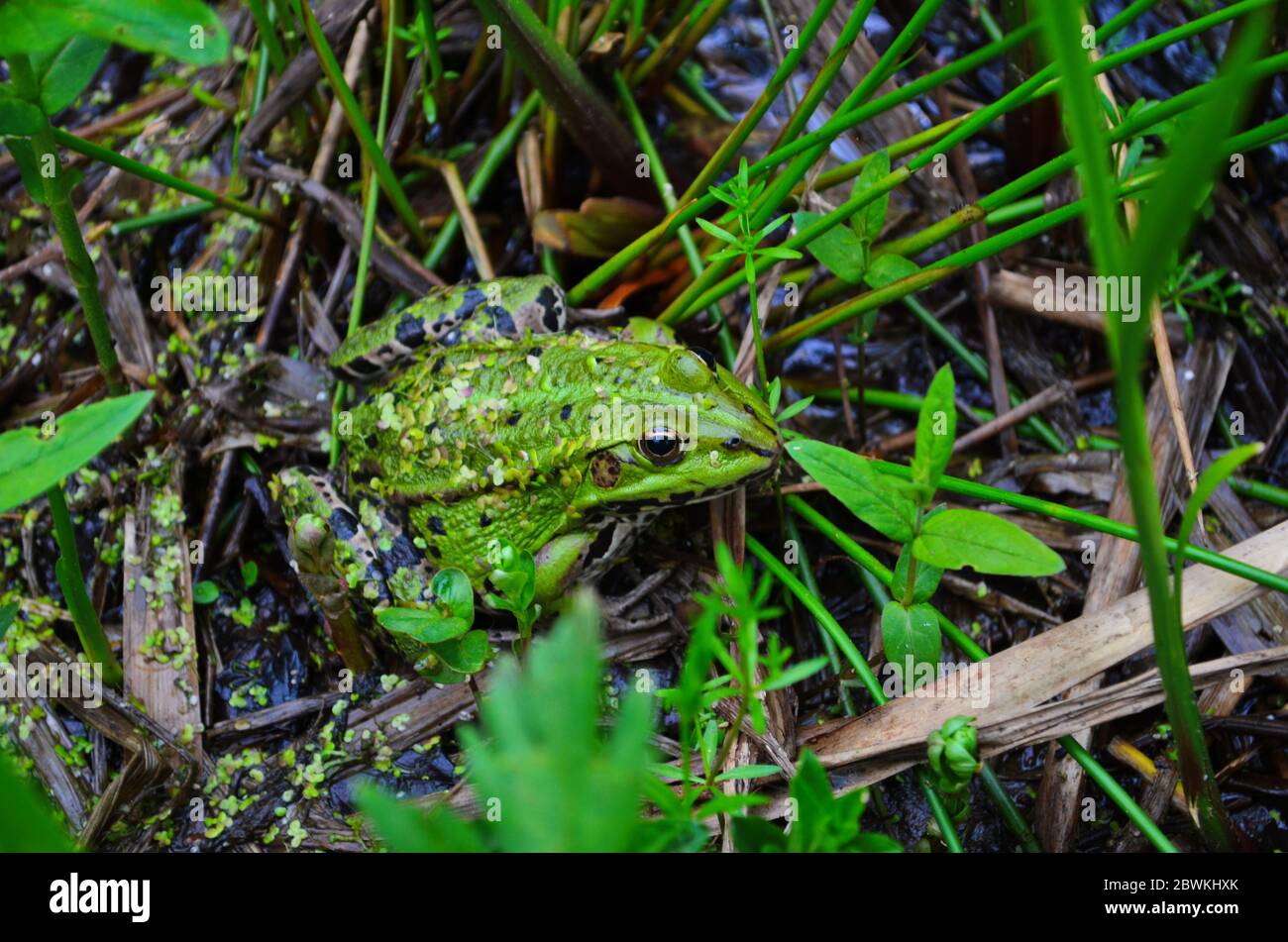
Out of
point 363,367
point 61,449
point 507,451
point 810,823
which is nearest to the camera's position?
point 61,449

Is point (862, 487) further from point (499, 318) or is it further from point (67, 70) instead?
point (67, 70)

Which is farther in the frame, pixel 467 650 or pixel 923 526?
pixel 467 650

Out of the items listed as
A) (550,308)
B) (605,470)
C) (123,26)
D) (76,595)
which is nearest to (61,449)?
(123,26)

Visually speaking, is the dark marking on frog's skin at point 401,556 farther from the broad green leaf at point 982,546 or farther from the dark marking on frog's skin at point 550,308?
the broad green leaf at point 982,546

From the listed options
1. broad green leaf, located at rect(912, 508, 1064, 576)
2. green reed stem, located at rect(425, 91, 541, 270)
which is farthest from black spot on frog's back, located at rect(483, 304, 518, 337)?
broad green leaf, located at rect(912, 508, 1064, 576)

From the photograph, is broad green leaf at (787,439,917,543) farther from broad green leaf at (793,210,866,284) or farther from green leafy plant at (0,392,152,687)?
green leafy plant at (0,392,152,687)
